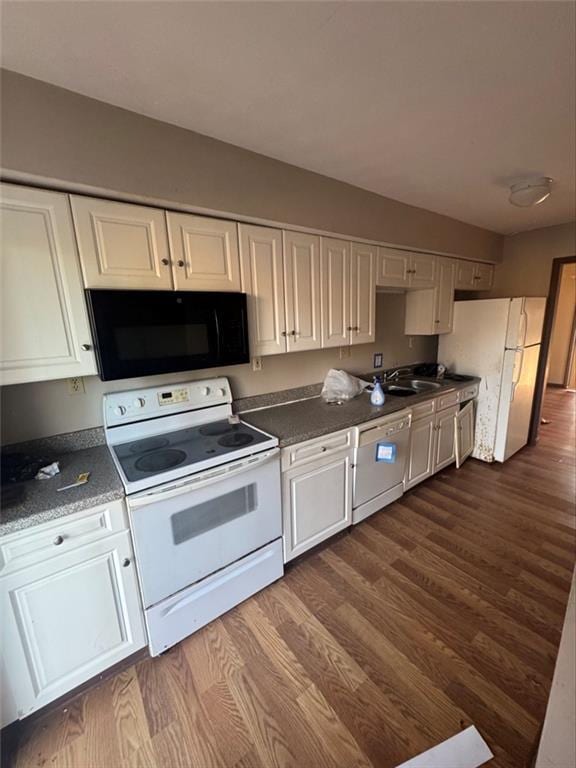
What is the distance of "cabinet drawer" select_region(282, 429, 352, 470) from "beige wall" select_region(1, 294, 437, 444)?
612mm

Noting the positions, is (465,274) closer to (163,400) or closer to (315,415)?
(315,415)

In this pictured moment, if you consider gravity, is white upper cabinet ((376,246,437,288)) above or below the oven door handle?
above

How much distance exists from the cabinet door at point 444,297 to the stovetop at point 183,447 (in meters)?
2.30

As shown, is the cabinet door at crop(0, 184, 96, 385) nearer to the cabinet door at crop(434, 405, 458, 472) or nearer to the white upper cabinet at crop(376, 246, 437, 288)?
the white upper cabinet at crop(376, 246, 437, 288)

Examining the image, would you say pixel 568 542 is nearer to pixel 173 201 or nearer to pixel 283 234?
pixel 283 234

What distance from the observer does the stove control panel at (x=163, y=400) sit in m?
1.66

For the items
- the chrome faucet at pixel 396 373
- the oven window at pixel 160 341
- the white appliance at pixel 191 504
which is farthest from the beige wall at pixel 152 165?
the chrome faucet at pixel 396 373

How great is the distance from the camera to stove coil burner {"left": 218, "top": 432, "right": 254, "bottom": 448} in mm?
1609

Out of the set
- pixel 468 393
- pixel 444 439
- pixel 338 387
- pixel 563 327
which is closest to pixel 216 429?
pixel 338 387

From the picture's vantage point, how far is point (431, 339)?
3594 mm

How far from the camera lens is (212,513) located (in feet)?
4.99

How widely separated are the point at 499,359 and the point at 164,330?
3.02 m

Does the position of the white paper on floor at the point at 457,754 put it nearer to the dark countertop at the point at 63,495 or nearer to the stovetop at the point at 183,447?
the stovetop at the point at 183,447

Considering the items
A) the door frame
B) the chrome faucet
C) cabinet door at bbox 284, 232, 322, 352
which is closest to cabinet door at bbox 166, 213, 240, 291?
cabinet door at bbox 284, 232, 322, 352
